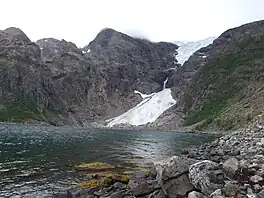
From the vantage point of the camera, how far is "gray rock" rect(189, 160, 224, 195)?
18078mm

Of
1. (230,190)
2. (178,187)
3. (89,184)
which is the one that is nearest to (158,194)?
(178,187)

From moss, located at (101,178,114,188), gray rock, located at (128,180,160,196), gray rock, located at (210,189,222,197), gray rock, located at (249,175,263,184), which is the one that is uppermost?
gray rock, located at (249,175,263,184)

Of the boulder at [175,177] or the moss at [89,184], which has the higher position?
the boulder at [175,177]

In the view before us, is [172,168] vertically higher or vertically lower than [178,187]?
higher

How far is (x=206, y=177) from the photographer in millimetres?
18734

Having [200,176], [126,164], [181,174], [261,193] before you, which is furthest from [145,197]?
[126,164]

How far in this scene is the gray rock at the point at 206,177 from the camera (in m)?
18.1

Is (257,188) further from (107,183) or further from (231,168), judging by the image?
(107,183)

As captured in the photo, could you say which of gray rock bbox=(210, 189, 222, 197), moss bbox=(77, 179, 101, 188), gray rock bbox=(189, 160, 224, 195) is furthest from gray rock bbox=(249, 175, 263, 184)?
moss bbox=(77, 179, 101, 188)

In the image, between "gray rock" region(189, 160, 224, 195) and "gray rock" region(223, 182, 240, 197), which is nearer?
"gray rock" region(223, 182, 240, 197)

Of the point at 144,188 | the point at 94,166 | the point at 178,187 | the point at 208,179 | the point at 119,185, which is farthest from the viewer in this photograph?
the point at 94,166

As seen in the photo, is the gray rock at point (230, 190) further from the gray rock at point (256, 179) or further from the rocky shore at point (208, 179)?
the gray rock at point (256, 179)

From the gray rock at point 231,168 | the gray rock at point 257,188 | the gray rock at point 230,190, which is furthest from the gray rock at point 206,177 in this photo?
the gray rock at point 257,188

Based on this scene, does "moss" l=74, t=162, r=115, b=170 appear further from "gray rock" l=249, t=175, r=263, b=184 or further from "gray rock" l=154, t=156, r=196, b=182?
"gray rock" l=249, t=175, r=263, b=184
